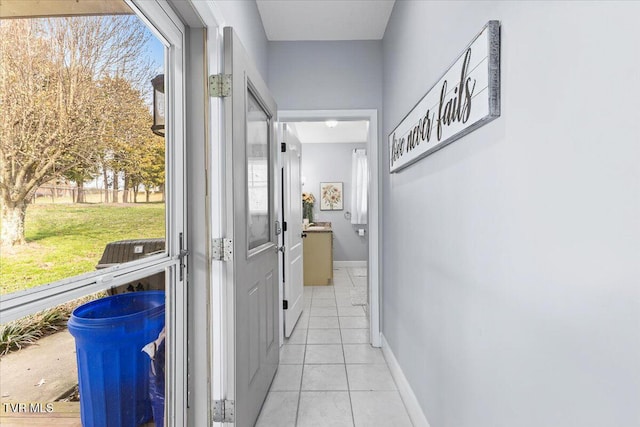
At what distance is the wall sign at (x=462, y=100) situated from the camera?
998mm

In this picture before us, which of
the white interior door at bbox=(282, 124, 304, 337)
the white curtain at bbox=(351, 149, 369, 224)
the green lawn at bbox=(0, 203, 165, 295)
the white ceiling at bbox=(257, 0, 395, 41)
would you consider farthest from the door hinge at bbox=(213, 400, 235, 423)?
the white curtain at bbox=(351, 149, 369, 224)

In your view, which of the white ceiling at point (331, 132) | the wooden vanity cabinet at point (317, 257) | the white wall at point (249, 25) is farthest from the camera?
the white ceiling at point (331, 132)

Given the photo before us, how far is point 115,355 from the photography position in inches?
42.8

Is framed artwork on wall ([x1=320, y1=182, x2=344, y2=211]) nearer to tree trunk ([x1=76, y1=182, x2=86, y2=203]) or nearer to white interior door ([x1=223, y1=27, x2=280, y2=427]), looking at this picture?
white interior door ([x1=223, y1=27, x2=280, y2=427])

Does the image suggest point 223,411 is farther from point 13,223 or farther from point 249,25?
point 249,25

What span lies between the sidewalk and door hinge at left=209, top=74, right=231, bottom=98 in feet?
3.54

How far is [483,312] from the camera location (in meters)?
1.10

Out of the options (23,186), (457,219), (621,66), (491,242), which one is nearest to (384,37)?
(457,219)

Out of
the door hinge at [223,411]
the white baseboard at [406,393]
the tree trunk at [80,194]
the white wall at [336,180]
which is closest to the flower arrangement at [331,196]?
the white wall at [336,180]

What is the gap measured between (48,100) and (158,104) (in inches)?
21.8

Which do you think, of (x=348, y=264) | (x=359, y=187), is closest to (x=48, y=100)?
(x=359, y=187)

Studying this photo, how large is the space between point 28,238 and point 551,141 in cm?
118

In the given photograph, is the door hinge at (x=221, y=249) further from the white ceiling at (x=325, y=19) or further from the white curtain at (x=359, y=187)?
the white curtain at (x=359, y=187)

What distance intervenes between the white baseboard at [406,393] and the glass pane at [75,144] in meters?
1.53
